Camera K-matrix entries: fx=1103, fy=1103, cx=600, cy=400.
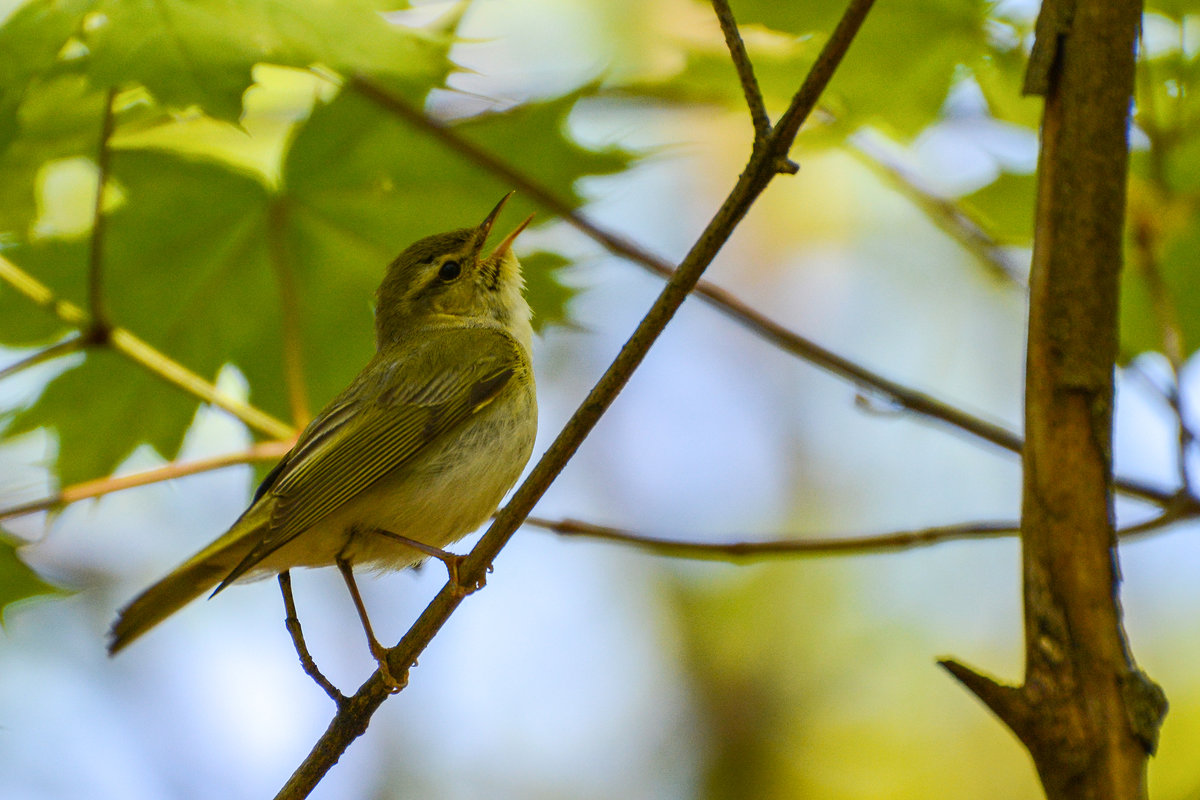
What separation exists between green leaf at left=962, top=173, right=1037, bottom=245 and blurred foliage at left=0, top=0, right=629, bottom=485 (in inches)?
48.8

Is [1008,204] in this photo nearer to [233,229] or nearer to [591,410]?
[591,410]

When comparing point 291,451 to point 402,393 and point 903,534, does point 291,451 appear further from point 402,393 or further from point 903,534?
point 903,534

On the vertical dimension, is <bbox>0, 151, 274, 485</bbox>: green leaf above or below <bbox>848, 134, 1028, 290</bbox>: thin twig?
below

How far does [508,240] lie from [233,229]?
3.29 ft

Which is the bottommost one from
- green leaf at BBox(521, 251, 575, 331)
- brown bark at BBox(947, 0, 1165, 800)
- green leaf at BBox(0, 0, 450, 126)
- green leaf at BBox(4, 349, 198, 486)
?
green leaf at BBox(4, 349, 198, 486)

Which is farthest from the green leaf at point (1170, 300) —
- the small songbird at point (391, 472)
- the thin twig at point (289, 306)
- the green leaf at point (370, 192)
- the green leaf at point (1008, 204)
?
the thin twig at point (289, 306)

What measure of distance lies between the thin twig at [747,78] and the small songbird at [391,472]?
→ 1.57 metres

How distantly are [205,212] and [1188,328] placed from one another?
3.50m

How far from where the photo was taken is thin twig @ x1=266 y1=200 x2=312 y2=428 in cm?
360

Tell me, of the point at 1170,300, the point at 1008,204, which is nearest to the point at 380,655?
the point at 1008,204

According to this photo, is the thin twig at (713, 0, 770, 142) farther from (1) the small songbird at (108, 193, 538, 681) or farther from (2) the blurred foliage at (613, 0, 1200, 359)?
(1) the small songbird at (108, 193, 538, 681)

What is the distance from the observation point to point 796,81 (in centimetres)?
353

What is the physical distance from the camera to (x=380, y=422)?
3.73 meters

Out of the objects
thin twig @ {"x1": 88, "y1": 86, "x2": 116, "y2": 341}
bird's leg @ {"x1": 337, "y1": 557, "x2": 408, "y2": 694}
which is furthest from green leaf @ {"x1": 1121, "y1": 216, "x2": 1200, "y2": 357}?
thin twig @ {"x1": 88, "y1": 86, "x2": 116, "y2": 341}
